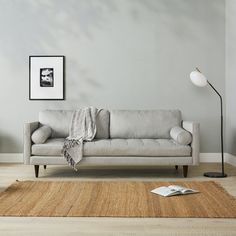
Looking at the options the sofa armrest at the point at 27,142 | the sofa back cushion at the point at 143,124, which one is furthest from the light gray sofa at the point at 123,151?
the sofa back cushion at the point at 143,124

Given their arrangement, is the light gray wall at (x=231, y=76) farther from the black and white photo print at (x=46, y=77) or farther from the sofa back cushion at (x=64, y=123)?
the black and white photo print at (x=46, y=77)

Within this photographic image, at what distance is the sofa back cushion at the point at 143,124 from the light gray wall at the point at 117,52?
0.54 metres

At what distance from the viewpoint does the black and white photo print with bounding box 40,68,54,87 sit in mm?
5965

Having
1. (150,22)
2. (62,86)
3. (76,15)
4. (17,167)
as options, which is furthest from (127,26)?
(17,167)

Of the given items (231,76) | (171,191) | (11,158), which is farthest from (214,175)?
(11,158)

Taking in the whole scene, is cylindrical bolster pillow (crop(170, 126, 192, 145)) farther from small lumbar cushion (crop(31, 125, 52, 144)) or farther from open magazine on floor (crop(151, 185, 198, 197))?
small lumbar cushion (crop(31, 125, 52, 144))

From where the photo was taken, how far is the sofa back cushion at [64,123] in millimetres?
5372

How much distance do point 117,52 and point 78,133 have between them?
4.87 feet

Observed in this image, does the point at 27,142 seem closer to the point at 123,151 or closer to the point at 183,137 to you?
the point at 123,151

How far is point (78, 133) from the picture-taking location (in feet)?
17.1

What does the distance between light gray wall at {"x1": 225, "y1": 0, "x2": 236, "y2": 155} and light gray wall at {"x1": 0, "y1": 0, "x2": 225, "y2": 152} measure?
0.41ft

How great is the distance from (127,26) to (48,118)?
5.89 feet

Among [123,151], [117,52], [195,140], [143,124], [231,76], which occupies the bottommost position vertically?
[123,151]

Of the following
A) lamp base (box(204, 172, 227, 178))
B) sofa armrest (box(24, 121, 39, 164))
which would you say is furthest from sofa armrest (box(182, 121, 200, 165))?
sofa armrest (box(24, 121, 39, 164))
